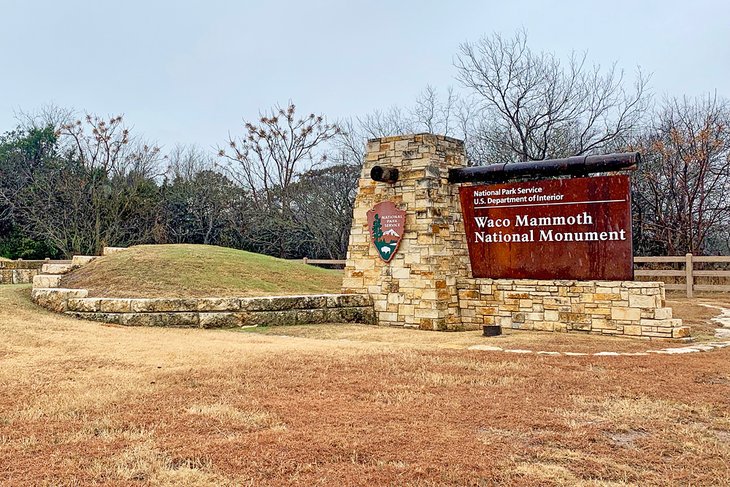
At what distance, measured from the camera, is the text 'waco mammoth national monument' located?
933 cm

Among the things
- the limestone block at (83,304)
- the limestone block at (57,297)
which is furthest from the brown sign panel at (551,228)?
the limestone block at (57,297)

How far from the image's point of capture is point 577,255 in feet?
31.7

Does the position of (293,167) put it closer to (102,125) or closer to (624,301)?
(102,125)

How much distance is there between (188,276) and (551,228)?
22.3 ft

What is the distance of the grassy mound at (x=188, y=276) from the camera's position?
11.1 meters

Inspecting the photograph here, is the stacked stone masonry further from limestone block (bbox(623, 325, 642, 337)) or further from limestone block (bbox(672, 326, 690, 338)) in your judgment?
limestone block (bbox(672, 326, 690, 338))

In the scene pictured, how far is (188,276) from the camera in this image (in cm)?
1200

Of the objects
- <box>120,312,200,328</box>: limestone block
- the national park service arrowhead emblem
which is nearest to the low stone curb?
the national park service arrowhead emblem

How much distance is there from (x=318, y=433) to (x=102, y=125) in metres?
27.4

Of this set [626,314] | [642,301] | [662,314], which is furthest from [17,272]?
[662,314]

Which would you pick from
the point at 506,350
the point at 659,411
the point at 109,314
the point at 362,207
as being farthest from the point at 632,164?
the point at 109,314

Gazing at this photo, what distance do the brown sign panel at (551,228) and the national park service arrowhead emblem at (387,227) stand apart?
117 cm

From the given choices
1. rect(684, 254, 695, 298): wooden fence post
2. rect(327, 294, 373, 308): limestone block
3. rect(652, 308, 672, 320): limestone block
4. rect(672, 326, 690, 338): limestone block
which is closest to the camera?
rect(672, 326, 690, 338): limestone block

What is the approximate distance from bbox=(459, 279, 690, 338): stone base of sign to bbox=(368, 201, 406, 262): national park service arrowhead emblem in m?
1.35
